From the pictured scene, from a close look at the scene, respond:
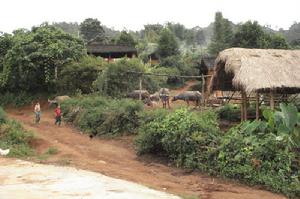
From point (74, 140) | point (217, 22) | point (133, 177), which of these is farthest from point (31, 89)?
point (217, 22)

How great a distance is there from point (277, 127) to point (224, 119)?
723 cm

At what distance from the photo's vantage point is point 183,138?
13180 mm

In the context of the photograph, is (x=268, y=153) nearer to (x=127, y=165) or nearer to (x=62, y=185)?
(x=127, y=165)

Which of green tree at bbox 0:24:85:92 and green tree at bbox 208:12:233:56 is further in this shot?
green tree at bbox 208:12:233:56

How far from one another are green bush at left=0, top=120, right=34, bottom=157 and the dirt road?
36 centimetres

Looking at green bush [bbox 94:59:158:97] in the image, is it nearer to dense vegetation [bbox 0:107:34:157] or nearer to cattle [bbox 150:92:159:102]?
cattle [bbox 150:92:159:102]

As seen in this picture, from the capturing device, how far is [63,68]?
27.1 metres

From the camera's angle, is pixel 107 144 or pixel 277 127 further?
pixel 107 144

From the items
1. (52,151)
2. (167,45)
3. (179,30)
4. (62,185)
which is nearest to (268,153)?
(62,185)

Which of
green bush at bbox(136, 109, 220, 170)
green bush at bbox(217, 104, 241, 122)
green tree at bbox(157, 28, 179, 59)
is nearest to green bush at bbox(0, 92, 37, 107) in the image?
green bush at bbox(217, 104, 241, 122)

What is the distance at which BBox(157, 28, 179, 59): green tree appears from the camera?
140ft

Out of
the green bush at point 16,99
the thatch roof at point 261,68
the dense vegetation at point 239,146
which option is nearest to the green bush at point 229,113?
the thatch roof at point 261,68

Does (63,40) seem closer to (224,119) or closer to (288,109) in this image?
(224,119)

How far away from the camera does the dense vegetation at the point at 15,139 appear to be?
15111mm
